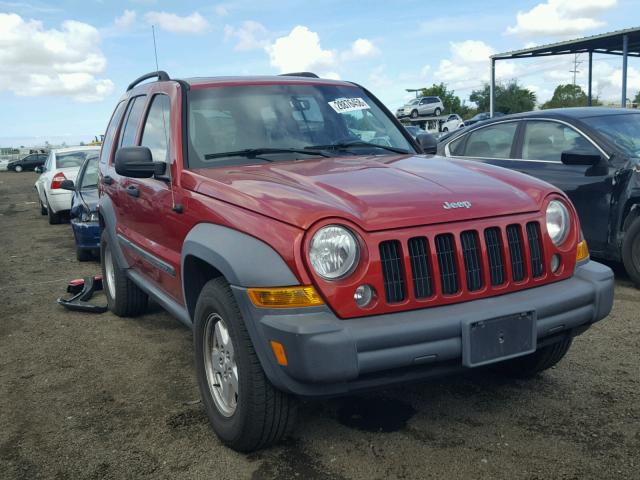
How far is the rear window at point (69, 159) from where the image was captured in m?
13.2

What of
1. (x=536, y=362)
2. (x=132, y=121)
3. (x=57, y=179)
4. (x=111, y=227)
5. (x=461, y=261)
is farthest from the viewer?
(x=57, y=179)

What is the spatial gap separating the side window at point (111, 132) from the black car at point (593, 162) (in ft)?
12.4

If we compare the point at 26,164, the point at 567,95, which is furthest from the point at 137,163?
the point at 567,95

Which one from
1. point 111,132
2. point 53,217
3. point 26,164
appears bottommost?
point 26,164

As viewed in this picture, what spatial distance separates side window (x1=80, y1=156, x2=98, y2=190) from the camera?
31.5ft

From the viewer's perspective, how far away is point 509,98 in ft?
276

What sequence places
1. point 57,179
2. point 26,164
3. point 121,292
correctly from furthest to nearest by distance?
point 26,164 < point 57,179 < point 121,292

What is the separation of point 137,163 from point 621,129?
4630 mm

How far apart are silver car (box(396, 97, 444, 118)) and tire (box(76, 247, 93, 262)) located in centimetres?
3705

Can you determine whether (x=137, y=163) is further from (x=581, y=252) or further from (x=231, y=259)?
(x=581, y=252)

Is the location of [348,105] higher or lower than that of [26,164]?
higher

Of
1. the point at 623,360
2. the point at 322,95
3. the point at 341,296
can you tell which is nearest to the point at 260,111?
the point at 322,95

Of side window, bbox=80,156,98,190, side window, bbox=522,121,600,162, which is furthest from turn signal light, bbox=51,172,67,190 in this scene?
side window, bbox=522,121,600,162

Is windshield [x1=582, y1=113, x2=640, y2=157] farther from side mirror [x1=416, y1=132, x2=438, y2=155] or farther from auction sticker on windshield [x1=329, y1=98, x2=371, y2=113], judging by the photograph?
A: auction sticker on windshield [x1=329, y1=98, x2=371, y2=113]
